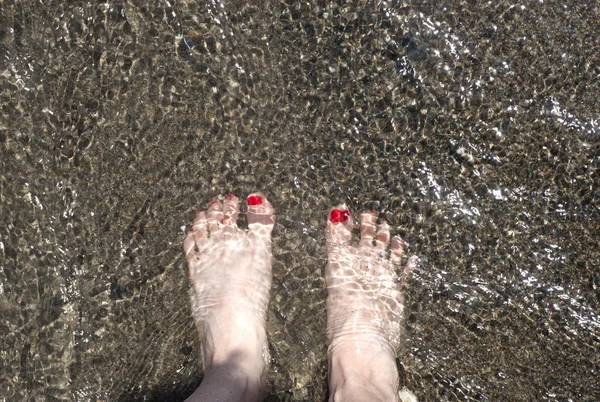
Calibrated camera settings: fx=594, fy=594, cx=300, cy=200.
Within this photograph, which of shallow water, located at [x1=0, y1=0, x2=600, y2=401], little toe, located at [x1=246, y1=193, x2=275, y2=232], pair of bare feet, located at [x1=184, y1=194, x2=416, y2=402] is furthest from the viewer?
little toe, located at [x1=246, y1=193, x2=275, y2=232]

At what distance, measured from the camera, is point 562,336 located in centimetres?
217

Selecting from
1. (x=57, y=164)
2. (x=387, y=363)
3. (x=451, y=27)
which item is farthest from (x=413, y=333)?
(x=57, y=164)

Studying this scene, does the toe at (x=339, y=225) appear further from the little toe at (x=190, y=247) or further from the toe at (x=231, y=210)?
the little toe at (x=190, y=247)

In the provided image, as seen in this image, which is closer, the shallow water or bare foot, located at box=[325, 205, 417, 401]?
the shallow water

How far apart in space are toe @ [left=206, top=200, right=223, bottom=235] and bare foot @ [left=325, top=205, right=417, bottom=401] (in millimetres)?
462

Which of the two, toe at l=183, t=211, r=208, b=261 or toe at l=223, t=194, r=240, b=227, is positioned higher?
toe at l=223, t=194, r=240, b=227

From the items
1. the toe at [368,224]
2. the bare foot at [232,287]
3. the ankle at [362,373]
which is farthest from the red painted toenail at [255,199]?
the ankle at [362,373]

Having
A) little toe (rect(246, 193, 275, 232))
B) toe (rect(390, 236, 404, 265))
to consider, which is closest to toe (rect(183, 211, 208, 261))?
little toe (rect(246, 193, 275, 232))

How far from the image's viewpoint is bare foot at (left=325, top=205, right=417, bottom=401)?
92.1 inches

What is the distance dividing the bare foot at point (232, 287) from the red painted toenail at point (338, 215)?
0.24 metres

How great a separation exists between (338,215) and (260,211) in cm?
32

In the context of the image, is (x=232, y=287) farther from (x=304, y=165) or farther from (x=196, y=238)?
(x=304, y=165)

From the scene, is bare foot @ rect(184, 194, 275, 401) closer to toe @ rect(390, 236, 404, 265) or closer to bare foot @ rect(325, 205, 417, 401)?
bare foot @ rect(325, 205, 417, 401)

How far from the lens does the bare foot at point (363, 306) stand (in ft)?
7.68
